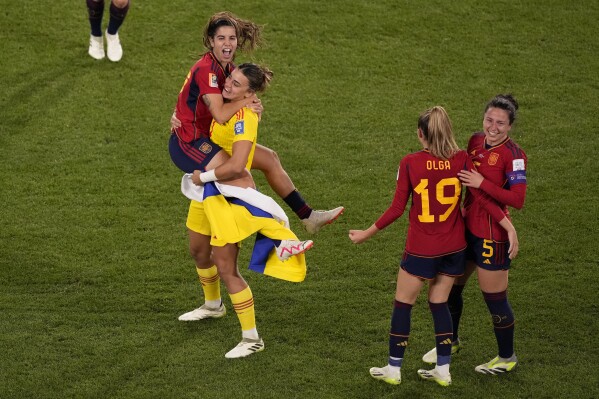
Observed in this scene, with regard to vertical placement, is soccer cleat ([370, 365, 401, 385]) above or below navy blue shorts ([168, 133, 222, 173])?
below

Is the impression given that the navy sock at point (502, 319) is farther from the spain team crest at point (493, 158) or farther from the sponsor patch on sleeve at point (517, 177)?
the spain team crest at point (493, 158)

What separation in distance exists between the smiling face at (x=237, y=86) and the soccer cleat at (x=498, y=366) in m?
2.24

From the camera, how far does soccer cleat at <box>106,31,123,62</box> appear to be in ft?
33.7

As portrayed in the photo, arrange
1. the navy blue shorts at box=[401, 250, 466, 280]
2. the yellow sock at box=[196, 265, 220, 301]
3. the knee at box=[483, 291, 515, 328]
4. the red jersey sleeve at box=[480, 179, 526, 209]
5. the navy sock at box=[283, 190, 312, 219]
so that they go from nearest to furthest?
the red jersey sleeve at box=[480, 179, 526, 209] < the navy blue shorts at box=[401, 250, 466, 280] < the knee at box=[483, 291, 515, 328] < the yellow sock at box=[196, 265, 220, 301] < the navy sock at box=[283, 190, 312, 219]

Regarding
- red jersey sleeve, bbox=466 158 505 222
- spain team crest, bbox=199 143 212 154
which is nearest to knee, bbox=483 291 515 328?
red jersey sleeve, bbox=466 158 505 222

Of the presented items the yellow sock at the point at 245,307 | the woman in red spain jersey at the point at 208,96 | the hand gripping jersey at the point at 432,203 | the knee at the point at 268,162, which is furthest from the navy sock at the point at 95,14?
the hand gripping jersey at the point at 432,203

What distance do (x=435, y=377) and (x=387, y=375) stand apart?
0.97 feet

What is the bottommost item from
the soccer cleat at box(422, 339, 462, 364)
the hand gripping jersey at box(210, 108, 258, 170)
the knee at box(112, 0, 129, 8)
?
the soccer cleat at box(422, 339, 462, 364)

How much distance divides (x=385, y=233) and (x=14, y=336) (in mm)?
3098

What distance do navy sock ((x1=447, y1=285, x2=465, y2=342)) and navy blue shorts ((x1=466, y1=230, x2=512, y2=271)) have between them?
0.36 meters

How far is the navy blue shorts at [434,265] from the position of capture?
5.66m

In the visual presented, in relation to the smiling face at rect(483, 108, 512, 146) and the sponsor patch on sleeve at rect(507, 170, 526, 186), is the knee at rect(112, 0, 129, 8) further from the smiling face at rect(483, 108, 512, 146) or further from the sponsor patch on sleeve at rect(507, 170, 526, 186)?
the sponsor patch on sleeve at rect(507, 170, 526, 186)

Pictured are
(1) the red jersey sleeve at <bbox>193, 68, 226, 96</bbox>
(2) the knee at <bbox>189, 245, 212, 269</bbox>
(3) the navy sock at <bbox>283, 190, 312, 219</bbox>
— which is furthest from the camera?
(3) the navy sock at <bbox>283, 190, 312, 219</bbox>

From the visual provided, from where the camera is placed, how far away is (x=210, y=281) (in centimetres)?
662
